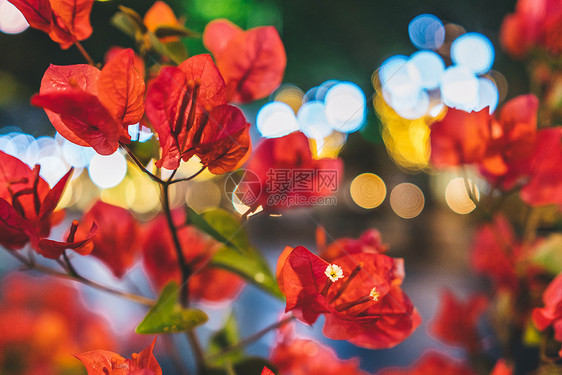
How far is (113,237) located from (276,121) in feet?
0.53

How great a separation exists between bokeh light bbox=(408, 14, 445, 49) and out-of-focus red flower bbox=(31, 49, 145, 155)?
0.67 meters

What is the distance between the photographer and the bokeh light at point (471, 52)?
750 mm

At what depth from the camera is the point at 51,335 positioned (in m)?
0.52

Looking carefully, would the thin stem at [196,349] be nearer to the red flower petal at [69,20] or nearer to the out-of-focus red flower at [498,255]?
the red flower petal at [69,20]

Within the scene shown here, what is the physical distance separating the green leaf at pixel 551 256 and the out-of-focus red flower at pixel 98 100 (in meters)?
0.35

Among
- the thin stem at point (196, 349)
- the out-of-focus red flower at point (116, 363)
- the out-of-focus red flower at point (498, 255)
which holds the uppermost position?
Answer: the out-of-focus red flower at point (116, 363)

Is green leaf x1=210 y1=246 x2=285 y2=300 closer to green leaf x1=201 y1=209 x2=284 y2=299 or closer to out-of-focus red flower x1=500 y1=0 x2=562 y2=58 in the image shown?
green leaf x1=201 y1=209 x2=284 y2=299

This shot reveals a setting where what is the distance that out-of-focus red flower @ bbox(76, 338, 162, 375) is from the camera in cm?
20

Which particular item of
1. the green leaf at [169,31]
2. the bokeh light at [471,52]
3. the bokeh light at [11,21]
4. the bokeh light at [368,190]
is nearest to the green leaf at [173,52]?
the green leaf at [169,31]

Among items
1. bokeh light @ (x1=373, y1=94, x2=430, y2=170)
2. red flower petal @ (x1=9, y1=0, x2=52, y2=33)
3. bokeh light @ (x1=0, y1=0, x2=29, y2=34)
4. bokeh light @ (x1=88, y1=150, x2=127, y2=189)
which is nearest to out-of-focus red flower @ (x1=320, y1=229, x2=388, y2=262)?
red flower petal @ (x1=9, y1=0, x2=52, y2=33)

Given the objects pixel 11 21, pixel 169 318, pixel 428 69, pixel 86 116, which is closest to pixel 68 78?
pixel 86 116

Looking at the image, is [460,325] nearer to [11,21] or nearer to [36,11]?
[36,11]

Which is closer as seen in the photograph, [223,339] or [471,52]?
[223,339]

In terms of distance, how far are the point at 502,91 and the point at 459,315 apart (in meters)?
1.00
